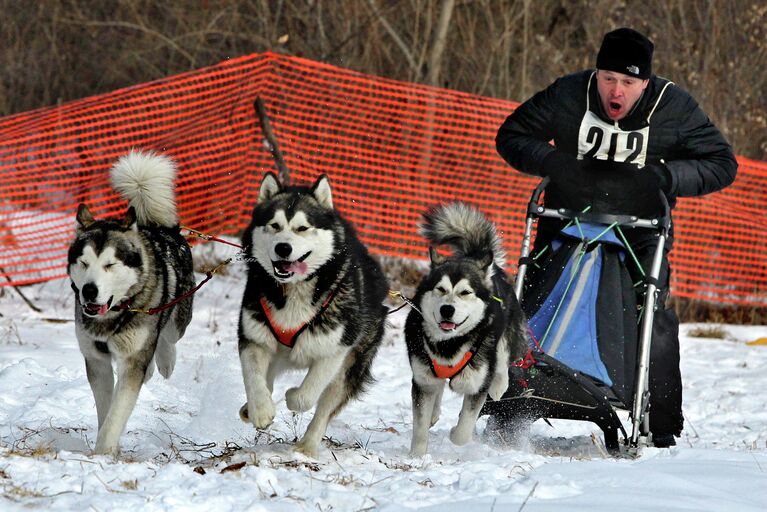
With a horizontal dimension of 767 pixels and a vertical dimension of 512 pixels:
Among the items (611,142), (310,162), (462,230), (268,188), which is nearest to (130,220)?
(268,188)

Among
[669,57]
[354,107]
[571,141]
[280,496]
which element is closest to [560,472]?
[280,496]

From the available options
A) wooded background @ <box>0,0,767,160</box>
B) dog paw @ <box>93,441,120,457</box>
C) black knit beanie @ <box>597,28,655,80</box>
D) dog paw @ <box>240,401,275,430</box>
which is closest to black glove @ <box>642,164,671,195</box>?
black knit beanie @ <box>597,28,655,80</box>

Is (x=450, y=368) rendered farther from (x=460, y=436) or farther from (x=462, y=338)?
(x=460, y=436)

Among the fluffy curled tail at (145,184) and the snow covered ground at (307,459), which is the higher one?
the fluffy curled tail at (145,184)

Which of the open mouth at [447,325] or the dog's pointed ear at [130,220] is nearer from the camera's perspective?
the dog's pointed ear at [130,220]

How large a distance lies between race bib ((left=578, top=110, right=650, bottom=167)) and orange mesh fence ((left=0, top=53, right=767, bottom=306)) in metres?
4.35

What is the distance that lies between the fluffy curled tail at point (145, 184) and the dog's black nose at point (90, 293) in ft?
1.87

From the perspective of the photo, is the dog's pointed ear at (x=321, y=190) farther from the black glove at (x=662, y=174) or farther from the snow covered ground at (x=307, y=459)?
the black glove at (x=662, y=174)

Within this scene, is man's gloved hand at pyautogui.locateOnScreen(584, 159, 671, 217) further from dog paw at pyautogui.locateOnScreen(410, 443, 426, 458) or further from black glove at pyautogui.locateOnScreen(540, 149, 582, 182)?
dog paw at pyautogui.locateOnScreen(410, 443, 426, 458)

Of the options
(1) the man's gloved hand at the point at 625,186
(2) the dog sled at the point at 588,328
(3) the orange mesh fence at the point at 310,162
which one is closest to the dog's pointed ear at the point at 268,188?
(2) the dog sled at the point at 588,328

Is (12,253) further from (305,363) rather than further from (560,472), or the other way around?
(560,472)

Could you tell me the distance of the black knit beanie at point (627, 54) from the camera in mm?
4430

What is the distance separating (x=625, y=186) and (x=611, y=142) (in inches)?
8.7

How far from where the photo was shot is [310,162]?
9.34 meters
